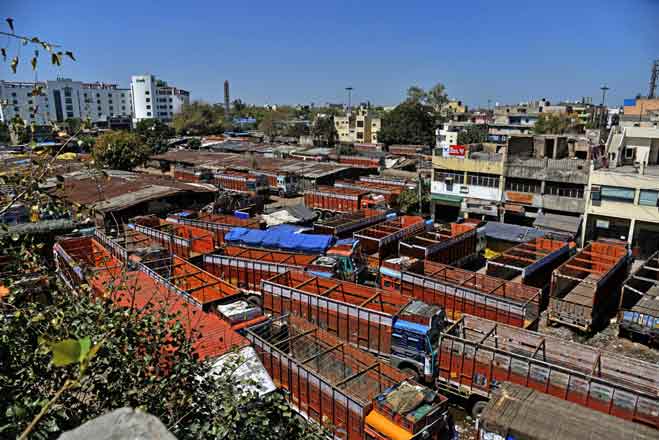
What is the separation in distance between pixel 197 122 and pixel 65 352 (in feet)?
317

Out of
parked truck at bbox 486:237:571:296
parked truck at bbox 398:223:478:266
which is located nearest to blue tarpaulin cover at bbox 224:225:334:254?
parked truck at bbox 398:223:478:266

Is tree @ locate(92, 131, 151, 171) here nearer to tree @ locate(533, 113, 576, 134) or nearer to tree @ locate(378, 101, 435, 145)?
tree @ locate(378, 101, 435, 145)

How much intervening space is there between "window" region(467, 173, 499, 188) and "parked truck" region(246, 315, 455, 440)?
21192 millimetres

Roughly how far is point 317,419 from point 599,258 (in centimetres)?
1537

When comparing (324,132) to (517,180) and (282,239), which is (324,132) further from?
(282,239)

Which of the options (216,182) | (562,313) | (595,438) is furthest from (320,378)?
(216,182)

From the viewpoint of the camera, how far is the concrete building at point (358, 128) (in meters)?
75.6

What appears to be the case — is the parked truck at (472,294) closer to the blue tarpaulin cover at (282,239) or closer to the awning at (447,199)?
the blue tarpaulin cover at (282,239)

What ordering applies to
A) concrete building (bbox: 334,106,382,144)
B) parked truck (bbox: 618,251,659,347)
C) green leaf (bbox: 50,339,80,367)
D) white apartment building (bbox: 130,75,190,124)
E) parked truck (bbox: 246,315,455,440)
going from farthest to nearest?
white apartment building (bbox: 130,75,190,124)
concrete building (bbox: 334,106,382,144)
parked truck (bbox: 618,251,659,347)
parked truck (bbox: 246,315,455,440)
green leaf (bbox: 50,339,80,367)

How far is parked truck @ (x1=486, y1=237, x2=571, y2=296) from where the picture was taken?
17.7 m

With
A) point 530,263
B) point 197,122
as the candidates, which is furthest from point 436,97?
point 530,263

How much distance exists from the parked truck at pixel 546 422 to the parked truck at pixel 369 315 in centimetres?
311

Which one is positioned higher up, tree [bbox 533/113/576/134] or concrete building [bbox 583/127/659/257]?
tree [bbox 533/113/576/134]

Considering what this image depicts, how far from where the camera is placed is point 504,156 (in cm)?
2845
